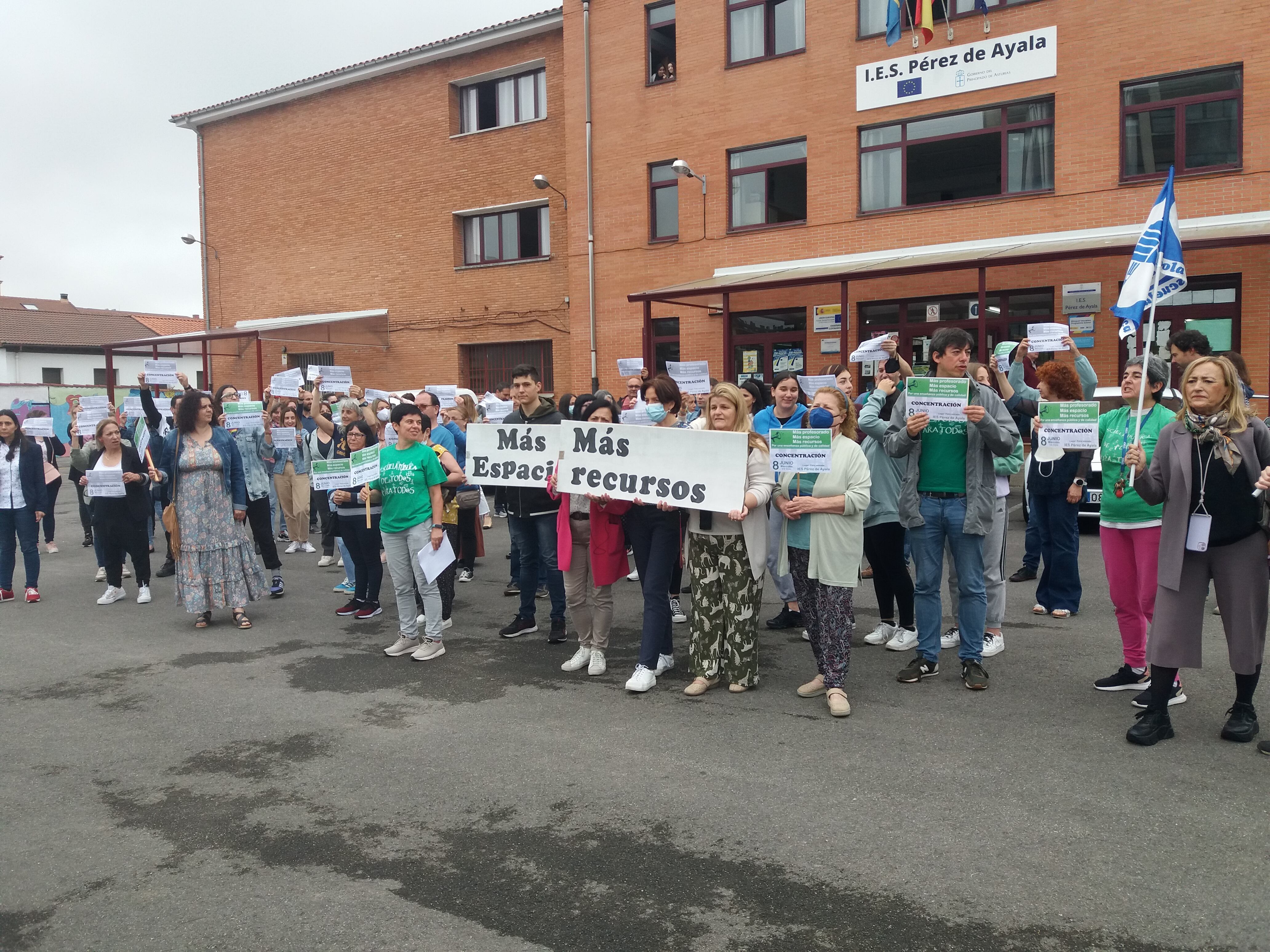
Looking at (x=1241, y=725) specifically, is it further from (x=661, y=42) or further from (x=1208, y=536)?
(x=661, y=42)

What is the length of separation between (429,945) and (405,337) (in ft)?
81.0

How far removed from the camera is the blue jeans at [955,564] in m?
5.93

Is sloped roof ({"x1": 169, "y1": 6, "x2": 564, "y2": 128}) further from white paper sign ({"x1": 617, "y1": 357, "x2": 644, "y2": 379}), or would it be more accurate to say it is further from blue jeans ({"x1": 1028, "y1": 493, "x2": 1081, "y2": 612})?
blue jeans ({"x1": 1028, "y1": 493, "x2": 1081, "y2": 612})

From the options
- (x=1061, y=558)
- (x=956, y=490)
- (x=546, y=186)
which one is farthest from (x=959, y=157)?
(x=956, y=490)

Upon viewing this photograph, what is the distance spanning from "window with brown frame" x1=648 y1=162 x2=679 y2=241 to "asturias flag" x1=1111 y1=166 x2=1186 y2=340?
52.9ft

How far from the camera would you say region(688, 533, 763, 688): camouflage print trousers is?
19.6ft

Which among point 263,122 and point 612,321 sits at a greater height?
point 263,122

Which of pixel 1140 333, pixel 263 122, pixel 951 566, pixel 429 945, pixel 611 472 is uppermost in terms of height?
pixel 263 122

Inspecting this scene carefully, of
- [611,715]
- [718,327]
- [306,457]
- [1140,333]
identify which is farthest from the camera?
[718,327]

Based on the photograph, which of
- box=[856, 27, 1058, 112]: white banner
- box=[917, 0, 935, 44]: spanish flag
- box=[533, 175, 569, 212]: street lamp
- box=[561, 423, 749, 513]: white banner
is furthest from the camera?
box=[533, 175, 569, 212]: street lamp

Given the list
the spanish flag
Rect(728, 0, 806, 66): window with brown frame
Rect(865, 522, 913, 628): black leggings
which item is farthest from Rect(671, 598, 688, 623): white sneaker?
Rect(728, 0, 806, 66): window with brown frame

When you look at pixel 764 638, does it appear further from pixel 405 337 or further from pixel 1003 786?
pixel 405 337

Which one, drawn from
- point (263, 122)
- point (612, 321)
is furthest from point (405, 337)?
point (263, 122)

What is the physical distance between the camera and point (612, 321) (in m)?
22.5
